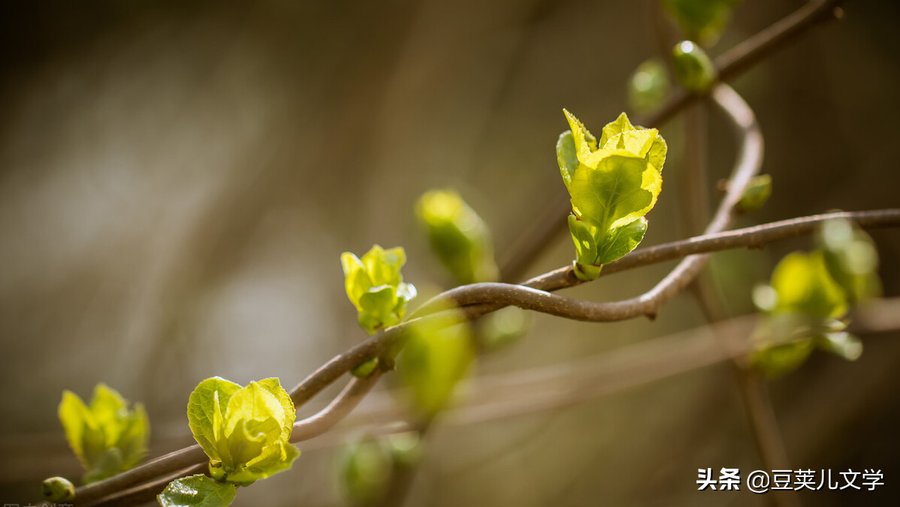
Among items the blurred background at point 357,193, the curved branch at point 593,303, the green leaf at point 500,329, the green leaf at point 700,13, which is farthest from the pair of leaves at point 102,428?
the blurred background at point 357,193

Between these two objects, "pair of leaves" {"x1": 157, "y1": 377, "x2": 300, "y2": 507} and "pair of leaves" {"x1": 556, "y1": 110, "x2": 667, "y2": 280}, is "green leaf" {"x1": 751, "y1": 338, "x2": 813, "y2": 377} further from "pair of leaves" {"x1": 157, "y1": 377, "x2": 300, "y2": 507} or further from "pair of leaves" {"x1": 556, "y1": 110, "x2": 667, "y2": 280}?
"pair of leaves" {"x1": 157, "y1": 377, "x2": 300, "y2": 507}

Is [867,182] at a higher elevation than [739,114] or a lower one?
higher

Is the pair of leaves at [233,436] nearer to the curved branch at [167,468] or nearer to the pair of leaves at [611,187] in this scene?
the curved branch at [167,468]

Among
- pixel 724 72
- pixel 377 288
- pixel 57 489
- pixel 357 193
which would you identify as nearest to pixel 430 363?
pixel 377 288

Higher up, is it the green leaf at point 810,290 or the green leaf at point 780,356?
the green leaf at point 810,290

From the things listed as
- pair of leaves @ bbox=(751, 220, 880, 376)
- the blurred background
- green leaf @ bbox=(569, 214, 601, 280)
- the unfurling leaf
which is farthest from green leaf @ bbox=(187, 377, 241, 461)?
the blurred background

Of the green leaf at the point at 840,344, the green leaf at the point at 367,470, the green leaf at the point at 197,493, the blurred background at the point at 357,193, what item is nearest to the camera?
the green leaf at the point at 197,493

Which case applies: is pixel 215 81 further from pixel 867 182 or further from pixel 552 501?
pixel 867 182

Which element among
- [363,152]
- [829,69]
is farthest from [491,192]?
[829,69]
